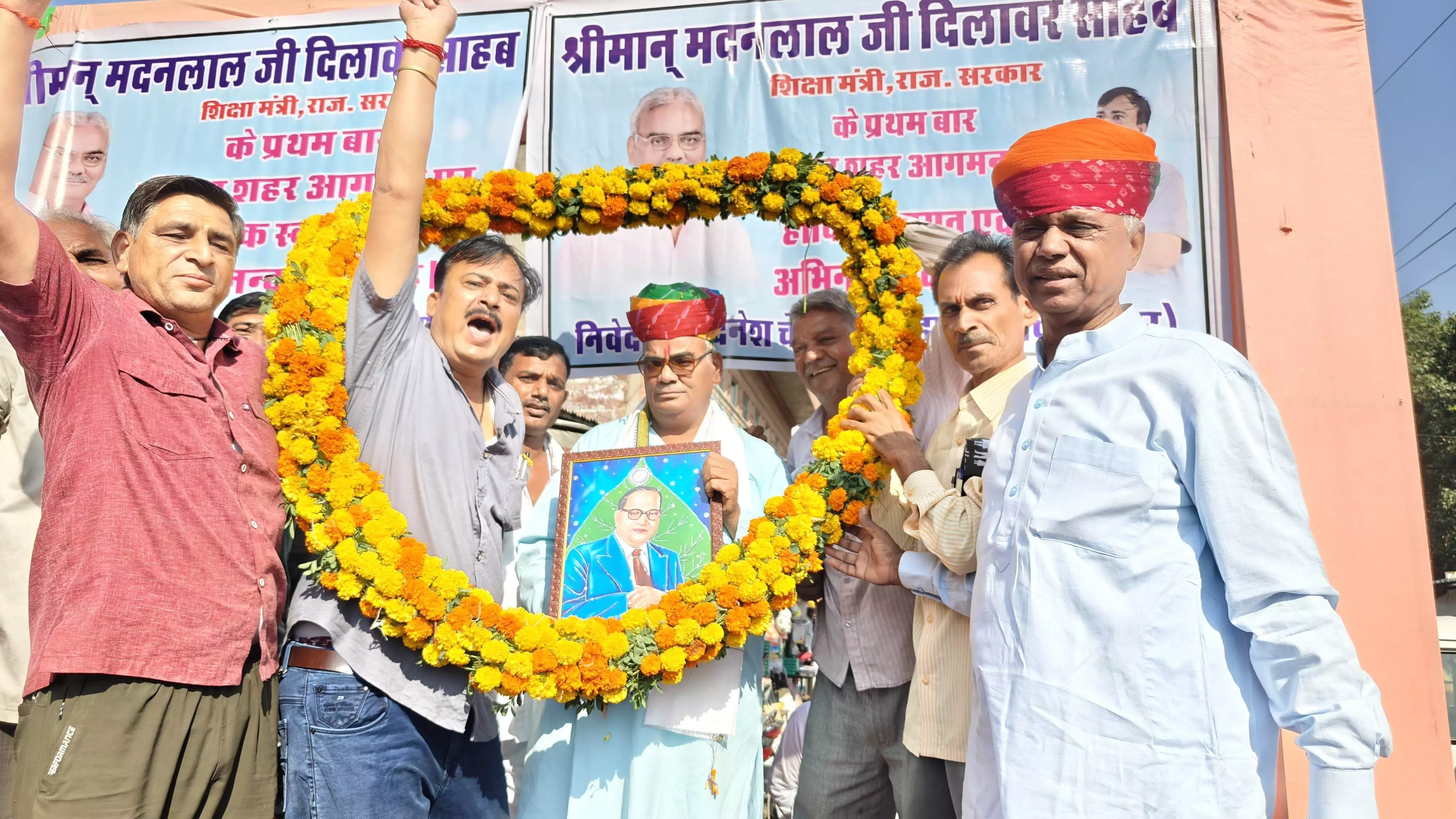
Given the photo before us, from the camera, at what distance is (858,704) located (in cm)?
355

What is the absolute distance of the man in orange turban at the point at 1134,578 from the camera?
1.96 meters

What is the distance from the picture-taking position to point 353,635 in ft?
9.39

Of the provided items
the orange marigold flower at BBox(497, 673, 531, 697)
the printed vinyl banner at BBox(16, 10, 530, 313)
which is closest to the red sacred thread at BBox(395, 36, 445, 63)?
the orange marigold flower at BBox(497, 673, 531, 697)

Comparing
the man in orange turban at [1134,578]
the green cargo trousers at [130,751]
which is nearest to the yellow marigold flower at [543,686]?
the green cargo trousers at [130,751]

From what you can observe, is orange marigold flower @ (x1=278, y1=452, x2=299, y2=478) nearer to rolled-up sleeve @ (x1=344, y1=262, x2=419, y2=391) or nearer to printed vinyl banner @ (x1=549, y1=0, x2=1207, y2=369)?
rolled-up sleeve @ (x1=344, y1=262, x2=419, y2=391)

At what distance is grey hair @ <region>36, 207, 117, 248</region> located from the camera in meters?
4.38

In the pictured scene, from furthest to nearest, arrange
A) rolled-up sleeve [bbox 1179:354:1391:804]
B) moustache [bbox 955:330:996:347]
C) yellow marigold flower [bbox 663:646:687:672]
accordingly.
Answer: moustache [bbox 955:330:996:347] → yellow marigold flower [bbox 663:646:687:672] → rolled-up sleeve [bbox 1179:354:1391:804]

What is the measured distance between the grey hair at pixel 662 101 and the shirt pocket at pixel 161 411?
3.42m

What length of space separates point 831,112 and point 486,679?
12.7 feet

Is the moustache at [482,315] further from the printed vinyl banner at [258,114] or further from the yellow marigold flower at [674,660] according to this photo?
the printed vinyl banner at [258,114]

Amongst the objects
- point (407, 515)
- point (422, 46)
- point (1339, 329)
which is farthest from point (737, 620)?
point (1339, 329)

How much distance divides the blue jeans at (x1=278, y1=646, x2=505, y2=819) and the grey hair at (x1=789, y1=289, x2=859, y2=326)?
2.54 meters

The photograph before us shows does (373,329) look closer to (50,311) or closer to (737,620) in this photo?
(50,311)

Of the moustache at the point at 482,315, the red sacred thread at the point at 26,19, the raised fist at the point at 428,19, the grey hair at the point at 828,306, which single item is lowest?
the moustache at the point at 482,315
